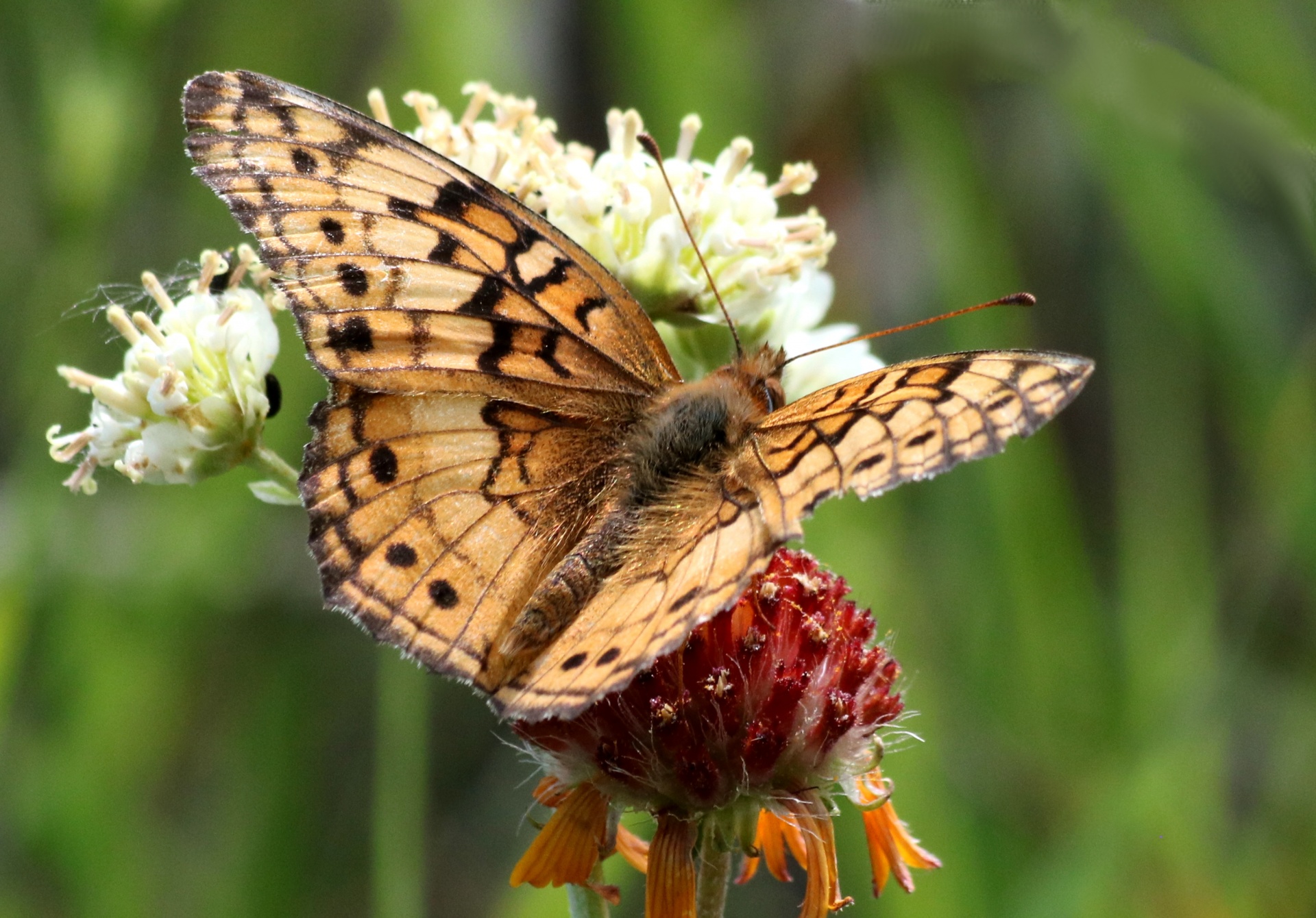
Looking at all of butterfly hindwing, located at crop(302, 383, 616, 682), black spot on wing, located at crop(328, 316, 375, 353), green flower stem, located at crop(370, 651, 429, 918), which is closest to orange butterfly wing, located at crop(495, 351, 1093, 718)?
butterfly hindwing, located at crop(302, 383, 616, 682)

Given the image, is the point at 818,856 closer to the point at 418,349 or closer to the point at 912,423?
the point at 912,423

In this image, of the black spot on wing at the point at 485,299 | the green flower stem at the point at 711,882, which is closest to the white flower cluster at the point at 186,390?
the black spot on wing at the point at 485,299

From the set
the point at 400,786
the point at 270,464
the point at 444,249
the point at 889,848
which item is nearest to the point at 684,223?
the point at 444,249

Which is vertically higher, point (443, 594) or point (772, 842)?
point (443, 594)

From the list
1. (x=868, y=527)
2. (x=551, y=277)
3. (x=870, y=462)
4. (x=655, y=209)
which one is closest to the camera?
(x=870, y=462)

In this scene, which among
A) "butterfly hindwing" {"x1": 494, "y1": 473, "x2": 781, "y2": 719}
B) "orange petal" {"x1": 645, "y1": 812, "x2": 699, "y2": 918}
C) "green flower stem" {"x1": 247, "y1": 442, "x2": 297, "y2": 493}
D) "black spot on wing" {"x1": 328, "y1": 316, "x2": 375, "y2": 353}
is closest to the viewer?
"butterfly hindwing" {"x1": 494, "y1": 473, "x2": 781, "y2": 719}

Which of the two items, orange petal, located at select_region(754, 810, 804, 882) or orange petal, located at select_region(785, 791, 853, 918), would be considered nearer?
orange petal, located at select_region(785, 791, 853, 918)

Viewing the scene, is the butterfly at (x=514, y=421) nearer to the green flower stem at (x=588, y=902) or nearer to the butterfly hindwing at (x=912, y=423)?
the butterfly hindwing at (x=912, y=423)

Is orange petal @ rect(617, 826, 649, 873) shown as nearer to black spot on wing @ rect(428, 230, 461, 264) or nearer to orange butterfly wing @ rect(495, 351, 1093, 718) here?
orange butterfly wing @ rect(495, 351, 1093, 718)
